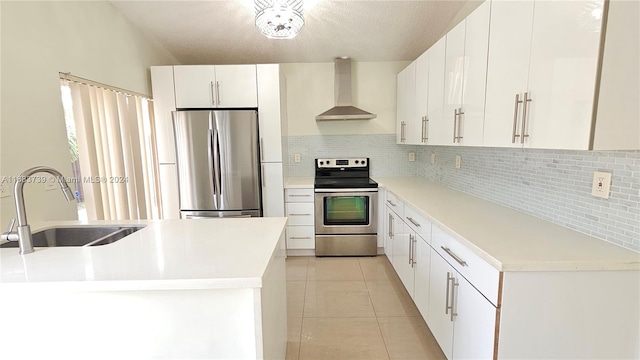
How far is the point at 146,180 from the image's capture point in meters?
2.94

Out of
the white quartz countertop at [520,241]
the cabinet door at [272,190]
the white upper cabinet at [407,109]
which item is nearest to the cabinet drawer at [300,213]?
the cabinet door at [272,190]

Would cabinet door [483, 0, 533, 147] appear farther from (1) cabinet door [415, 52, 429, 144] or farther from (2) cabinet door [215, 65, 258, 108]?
(2) cabinet door [215, 65, 258, 108]

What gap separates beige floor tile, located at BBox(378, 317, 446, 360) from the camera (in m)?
1.86

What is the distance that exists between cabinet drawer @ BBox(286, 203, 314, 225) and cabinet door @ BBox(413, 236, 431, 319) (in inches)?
55.4

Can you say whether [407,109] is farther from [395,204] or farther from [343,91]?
[395,204]

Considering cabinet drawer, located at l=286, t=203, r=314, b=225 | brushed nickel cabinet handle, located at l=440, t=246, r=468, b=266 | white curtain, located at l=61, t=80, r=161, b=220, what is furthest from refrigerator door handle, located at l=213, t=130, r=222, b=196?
brushed nickel cabinet handle, located at l=440, t=246, r=468, b=266

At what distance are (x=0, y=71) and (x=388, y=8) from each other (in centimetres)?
270

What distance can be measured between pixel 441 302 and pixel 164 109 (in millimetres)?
3021

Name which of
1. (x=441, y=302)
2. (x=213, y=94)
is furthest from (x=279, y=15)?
(x=441, y=302)

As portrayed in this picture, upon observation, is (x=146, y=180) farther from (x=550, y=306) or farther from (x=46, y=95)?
(x=550, y=306)

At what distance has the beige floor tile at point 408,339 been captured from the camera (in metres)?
1.86

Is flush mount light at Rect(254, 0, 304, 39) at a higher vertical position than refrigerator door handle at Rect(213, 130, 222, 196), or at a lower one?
higher

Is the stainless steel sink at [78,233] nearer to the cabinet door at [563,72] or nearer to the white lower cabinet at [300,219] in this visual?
the white lower cabinet at [300,219]

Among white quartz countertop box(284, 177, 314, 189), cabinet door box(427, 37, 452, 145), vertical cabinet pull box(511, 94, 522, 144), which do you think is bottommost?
white quartz countertop box(284, 177, 314, 189)
